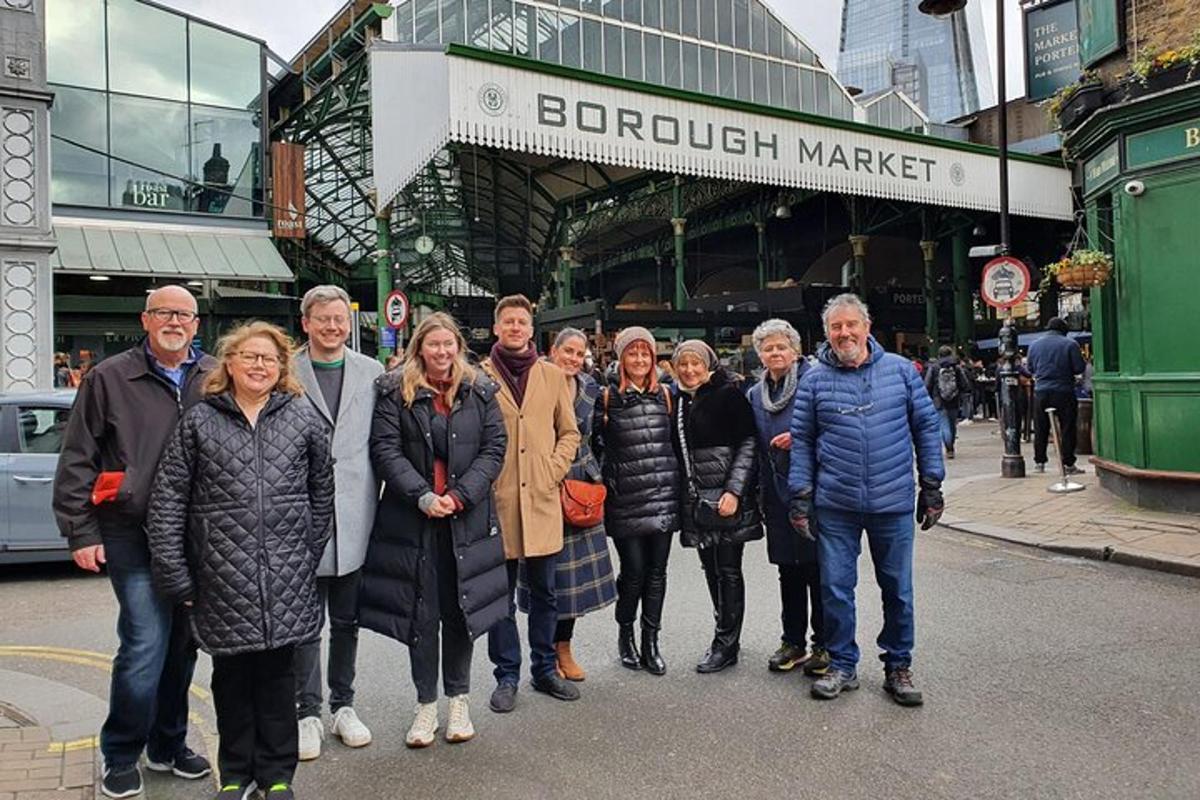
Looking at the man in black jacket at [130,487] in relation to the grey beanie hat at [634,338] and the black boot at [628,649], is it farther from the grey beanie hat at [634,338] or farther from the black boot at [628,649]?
the black boot at [628,649]

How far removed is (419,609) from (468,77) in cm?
959

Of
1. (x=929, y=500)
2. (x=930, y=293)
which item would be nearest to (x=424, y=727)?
(x=929, y=500)

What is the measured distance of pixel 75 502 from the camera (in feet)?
10.1

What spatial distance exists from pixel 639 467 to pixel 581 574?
0.64m

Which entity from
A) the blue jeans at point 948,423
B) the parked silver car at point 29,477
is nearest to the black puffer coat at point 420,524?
the parked silver car at point 29,477

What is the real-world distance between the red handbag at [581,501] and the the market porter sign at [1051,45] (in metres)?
11.2

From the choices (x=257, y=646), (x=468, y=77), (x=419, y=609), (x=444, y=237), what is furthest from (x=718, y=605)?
(x=444, y=237)

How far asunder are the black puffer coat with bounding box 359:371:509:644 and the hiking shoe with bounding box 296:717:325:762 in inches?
18.4

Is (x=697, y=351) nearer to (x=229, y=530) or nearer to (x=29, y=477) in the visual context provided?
(x=229, y=530)

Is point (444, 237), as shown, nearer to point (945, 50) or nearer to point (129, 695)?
point (129, 695)

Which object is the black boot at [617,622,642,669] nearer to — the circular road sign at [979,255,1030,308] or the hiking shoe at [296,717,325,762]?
the hiking shoe at [296,717,325,762]

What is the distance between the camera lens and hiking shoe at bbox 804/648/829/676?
4504 millimetres

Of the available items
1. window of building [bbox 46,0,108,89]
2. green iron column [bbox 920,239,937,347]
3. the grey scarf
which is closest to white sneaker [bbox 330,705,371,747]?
the grey scarf

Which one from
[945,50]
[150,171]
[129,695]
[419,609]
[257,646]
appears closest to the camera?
[257,646]
